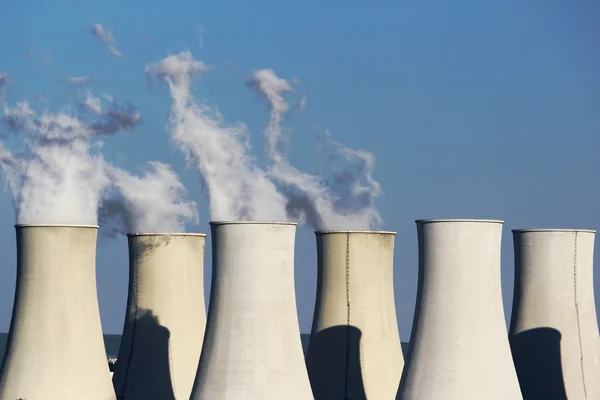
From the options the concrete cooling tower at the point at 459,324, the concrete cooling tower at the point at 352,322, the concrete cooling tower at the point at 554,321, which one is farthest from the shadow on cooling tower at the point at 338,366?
the concrete cooling tower at the point at 459,324

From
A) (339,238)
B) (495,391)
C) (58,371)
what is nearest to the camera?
(495,391)

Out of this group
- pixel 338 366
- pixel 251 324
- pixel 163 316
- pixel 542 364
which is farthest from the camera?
pixel 163 316

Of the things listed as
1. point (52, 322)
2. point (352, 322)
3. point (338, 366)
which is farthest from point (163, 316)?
point (52, 322)

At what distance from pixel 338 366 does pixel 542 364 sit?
15.9 feet

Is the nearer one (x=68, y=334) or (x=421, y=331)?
(x=421, y=331)

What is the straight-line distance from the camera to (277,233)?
25938 mm

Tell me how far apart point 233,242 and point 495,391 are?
230 inches

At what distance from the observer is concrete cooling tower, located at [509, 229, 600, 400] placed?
30641mm

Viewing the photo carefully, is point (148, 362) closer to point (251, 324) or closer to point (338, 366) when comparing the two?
point (338, 366)

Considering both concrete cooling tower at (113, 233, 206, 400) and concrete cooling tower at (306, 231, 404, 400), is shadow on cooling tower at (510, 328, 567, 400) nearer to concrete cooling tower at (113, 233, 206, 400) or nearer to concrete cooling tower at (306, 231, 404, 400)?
concrete cooling tower at (306, 231, 404, 400)

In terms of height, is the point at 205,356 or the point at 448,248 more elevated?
the point at 448,248

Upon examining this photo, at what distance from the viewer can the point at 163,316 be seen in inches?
1260

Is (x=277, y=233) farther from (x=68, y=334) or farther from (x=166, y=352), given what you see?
(x=166, y=352)

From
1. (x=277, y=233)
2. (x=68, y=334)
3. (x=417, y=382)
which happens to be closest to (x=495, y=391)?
(x=417, y=382)
